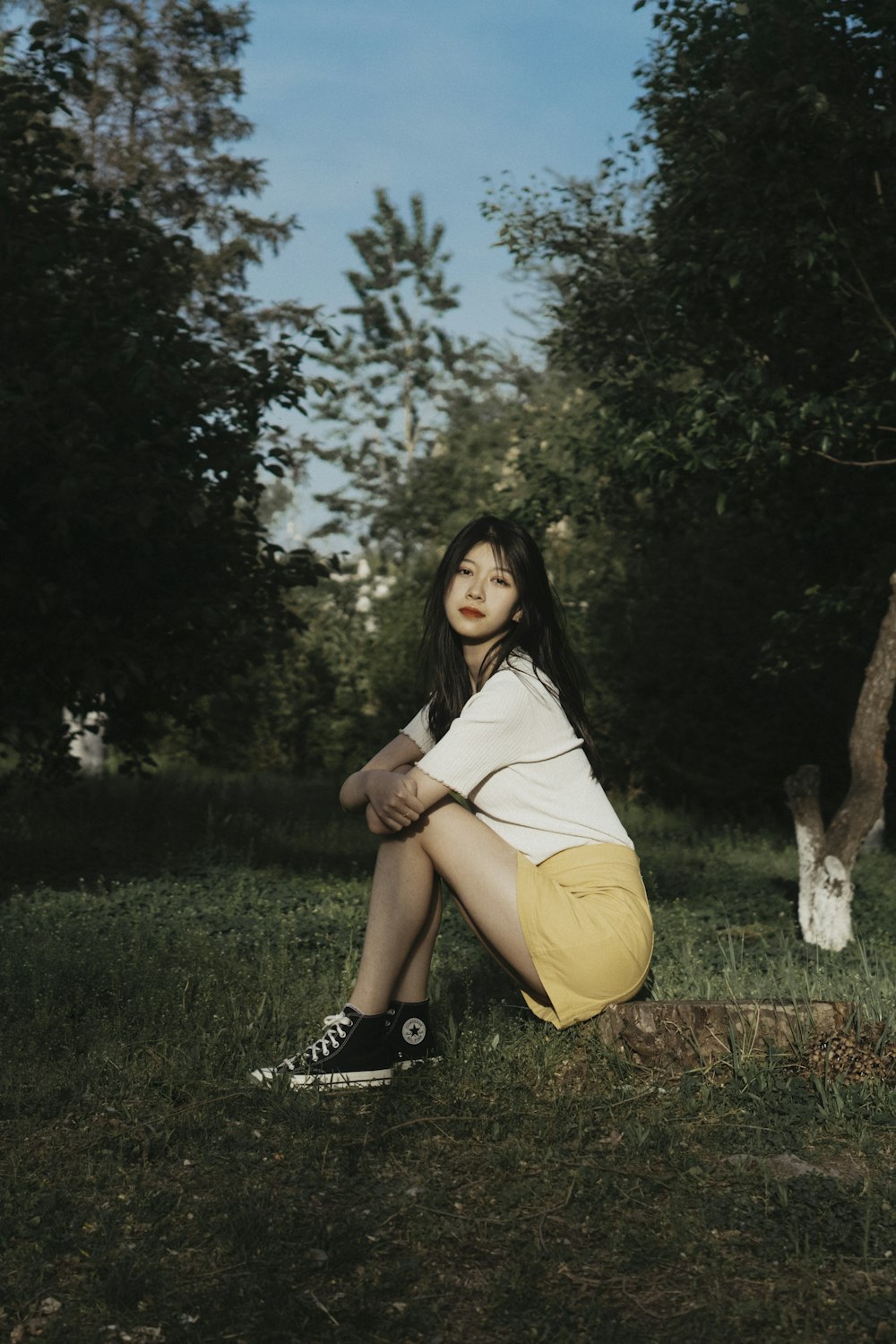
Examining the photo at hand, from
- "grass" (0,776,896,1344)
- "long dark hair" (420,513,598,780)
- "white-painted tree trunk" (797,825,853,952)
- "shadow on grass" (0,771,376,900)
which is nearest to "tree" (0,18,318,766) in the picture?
"shadow on grass" (0,771,376,900)

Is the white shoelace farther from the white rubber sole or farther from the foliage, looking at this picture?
the foliage

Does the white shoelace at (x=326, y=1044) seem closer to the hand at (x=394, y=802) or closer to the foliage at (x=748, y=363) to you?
the hand at (x=394, y=802)

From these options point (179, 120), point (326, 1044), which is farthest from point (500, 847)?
point (179, 120)

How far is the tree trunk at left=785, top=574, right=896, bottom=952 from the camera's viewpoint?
7109 millimetres

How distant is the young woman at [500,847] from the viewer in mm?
3592

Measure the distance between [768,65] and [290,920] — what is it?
226 inches

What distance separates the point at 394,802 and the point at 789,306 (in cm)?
614

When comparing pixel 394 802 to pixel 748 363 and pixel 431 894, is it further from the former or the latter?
pixel 748 363

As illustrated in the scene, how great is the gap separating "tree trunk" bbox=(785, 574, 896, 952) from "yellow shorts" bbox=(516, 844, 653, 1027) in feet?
12.0

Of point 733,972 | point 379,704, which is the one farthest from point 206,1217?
point 379,704

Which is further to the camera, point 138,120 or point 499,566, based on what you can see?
point 138,120

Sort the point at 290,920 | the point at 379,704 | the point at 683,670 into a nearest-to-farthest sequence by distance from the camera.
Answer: the point at 290,920 < the point at 683,670 < the point at 379,704

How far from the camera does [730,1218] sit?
2.86 m

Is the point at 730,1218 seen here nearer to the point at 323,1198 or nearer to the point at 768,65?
the point at 323,1198
